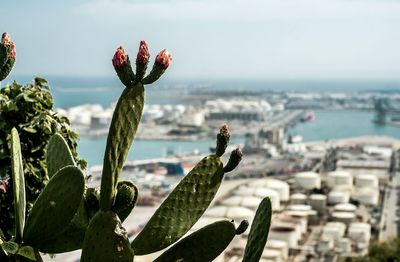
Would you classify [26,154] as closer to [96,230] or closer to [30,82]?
[30,82]

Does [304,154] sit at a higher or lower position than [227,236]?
lower

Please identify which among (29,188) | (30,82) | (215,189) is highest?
(30,82)

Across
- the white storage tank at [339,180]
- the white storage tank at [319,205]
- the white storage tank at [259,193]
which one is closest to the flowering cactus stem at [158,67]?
the white storage tank at [319,205]

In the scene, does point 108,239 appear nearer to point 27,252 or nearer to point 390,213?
point 27,252

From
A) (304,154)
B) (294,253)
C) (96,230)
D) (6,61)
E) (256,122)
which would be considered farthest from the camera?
(256,122)

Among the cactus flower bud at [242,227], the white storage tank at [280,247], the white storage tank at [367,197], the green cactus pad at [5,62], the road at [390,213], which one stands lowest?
the road at [390,213]

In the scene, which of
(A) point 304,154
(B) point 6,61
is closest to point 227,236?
(B) point 6,61

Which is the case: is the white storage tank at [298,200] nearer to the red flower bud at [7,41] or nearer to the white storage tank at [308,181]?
the white storage tank at [308,181]
